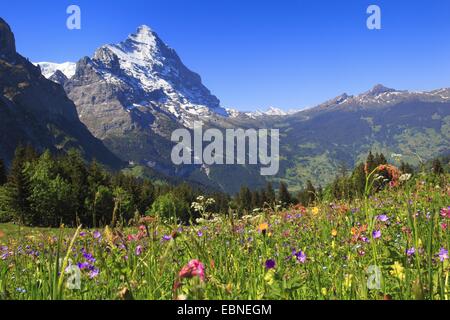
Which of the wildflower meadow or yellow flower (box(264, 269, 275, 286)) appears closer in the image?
the wildflower meadow

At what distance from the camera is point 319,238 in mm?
6930

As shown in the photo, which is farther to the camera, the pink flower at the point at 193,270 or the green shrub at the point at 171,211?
the green shrub at the point at 171,211

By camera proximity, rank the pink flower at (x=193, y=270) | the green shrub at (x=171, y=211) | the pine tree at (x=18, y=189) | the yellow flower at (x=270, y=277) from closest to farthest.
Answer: the pink flower at (x=193, y=270) → the yellow flower at (x=270, y=277) → the green shrub at (x=171, y=211) → the pine tree at (x=18, y=189)

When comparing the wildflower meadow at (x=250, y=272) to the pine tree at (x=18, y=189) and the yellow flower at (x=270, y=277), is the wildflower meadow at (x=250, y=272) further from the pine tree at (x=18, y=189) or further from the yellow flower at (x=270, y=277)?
the pine tree at (x=18, y=189)

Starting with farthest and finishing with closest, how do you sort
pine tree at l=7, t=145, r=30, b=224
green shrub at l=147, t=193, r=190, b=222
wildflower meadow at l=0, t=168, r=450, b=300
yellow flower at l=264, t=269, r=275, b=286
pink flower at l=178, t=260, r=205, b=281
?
1. pine tree at l=7, t=145, r=30, b=224
2. green shrub at l=147, t=193, r=190, b=222
3. yellow flower at l=264, t=269, r=275, b=286
4. wildflower meadow at l=0, t=168, r=450, b=300
5. pink flower at l=178, t=260, r=205, b=281

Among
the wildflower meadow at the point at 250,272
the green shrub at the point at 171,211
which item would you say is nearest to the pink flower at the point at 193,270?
the wildflower meadow at the point at 250,272

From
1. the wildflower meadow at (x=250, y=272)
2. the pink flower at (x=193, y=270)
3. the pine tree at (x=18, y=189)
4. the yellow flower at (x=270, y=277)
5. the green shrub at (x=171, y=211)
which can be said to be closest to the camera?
the pink flower at (x=193, y=270)

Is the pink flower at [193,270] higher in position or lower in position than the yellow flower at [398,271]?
higher

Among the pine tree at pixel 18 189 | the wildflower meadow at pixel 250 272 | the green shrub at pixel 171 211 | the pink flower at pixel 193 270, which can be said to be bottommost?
the wildflower meadow at pixel 250 272

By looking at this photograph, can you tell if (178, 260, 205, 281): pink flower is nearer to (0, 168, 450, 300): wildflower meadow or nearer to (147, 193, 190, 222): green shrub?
(0, 168, 450, 300): wildflower meadow

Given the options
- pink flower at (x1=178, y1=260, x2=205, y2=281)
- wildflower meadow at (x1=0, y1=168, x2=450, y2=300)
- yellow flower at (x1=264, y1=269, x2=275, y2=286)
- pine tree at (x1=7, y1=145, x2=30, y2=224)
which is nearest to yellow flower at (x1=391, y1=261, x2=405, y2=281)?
wildflower meadow at (x1=0, y1=168, x2=450, y2=300)

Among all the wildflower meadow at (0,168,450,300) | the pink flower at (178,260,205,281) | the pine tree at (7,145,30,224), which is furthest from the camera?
the pine tree at (7,145,30,224)

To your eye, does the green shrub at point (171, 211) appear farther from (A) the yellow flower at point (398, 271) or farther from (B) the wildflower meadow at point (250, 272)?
(A) the yellow flower at point (398, 271)
